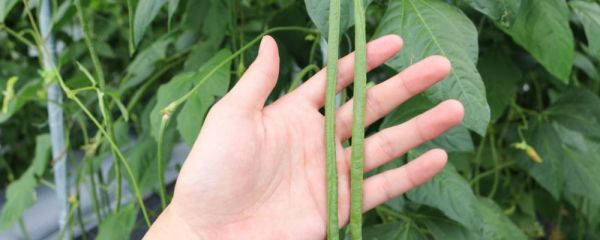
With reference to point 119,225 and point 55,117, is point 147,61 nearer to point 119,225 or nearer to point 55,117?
point 55,117

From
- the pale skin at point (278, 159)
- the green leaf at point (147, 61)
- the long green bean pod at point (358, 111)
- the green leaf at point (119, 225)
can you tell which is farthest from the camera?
the green leaf at point (147, 61)

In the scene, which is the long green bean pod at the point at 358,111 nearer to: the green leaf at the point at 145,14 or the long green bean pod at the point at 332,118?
the long green bean pod at the point at 332,118

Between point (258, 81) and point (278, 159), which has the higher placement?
point (258, 81)

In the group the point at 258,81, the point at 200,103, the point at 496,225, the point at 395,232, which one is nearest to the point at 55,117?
the point at 200,103

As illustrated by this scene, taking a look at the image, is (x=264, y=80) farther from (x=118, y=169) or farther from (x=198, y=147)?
(x=118, y=169)

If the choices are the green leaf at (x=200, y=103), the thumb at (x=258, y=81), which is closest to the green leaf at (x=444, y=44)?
the thumb at (x=258, y=81)

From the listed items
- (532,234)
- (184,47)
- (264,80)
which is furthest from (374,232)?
(532,234)
